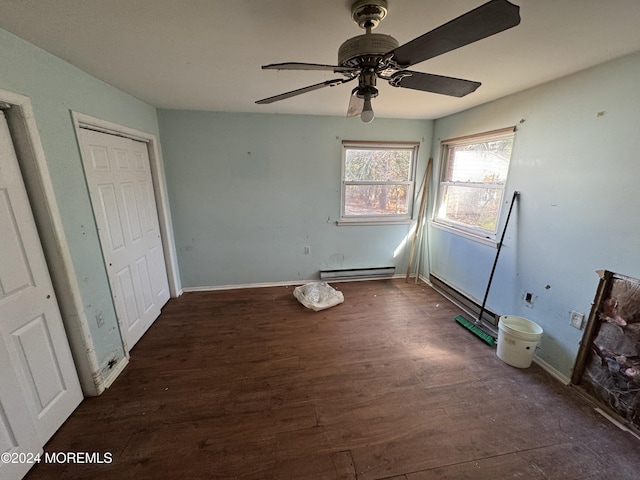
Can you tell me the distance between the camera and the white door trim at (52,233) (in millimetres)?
1371

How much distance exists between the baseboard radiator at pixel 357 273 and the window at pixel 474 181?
1033mm

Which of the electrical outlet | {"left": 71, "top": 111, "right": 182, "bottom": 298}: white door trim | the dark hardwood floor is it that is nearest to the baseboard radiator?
the dark hardwood floor

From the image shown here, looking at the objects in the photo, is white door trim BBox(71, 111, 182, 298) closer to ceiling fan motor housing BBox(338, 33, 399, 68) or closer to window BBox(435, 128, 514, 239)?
ceiling fan motor housing BBox(338, 33, 399, 68)

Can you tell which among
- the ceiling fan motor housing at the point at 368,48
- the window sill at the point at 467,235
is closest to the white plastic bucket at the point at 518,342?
the window sill at the point at 467,235

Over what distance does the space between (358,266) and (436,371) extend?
1904mm

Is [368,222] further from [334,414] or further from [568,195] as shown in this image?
[334,414]

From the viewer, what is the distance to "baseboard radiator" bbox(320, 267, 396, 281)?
146 inches

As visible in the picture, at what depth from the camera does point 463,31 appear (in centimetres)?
86

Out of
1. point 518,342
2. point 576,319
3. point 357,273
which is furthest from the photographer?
point 357,273

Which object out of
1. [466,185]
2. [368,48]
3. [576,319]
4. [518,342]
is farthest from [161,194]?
[576,319]

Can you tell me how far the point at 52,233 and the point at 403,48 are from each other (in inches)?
83.8

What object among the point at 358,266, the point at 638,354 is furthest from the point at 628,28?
the point at 358,266

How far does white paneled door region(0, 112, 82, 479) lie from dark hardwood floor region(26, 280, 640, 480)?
18cm

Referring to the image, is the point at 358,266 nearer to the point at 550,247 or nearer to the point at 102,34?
the point at 550,247
